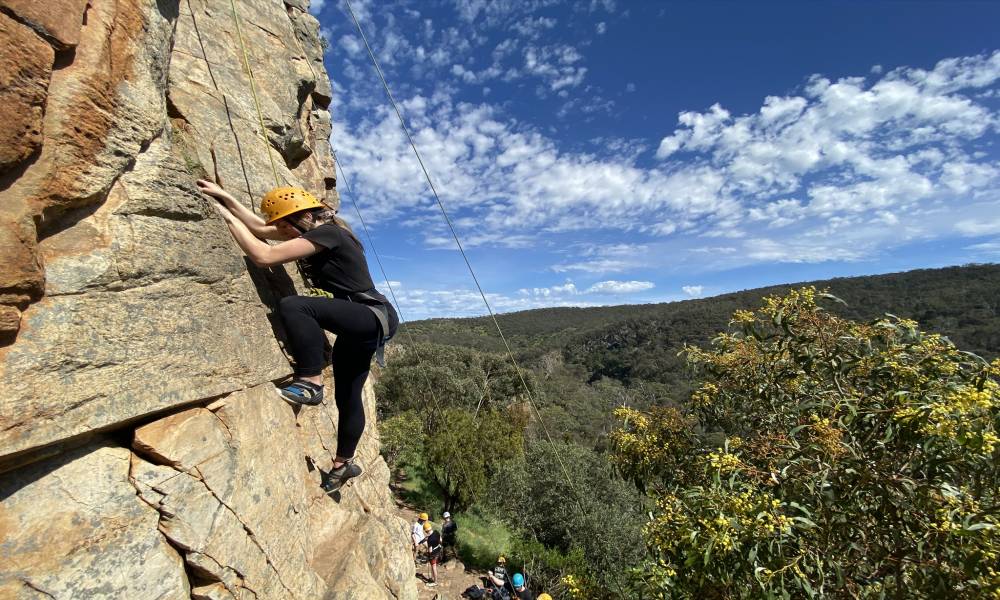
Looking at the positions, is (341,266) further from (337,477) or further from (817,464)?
(817,464)

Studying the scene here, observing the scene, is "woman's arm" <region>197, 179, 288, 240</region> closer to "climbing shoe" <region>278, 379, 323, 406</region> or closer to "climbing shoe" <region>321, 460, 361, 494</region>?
"climbing shoe" <region>278, 379, 323, 406</region>

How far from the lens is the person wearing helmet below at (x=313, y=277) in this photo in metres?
3.77

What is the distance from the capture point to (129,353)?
2.63 metres

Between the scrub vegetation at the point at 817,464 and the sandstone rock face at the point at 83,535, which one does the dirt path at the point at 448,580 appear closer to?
the scrub vegetation at the point at 817,464

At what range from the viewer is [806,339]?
4.96 meters

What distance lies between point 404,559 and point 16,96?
17.8 feet

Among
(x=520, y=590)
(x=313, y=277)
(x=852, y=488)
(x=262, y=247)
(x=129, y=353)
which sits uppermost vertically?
(x=262, y=247)

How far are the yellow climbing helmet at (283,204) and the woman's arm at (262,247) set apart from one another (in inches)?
11.6

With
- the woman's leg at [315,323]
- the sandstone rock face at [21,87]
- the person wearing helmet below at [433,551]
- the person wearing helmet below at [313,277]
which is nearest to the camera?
the sandstone rock face at [21,87]

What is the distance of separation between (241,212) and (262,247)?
0.51 m

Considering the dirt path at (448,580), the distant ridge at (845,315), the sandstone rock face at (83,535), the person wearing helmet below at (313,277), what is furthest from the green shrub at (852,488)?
the distant ridge at (845,315)

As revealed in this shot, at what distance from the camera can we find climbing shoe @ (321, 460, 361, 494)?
4.59m

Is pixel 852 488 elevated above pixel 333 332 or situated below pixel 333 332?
below

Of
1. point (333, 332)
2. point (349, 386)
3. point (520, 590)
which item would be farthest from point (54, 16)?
point (520, 590)
